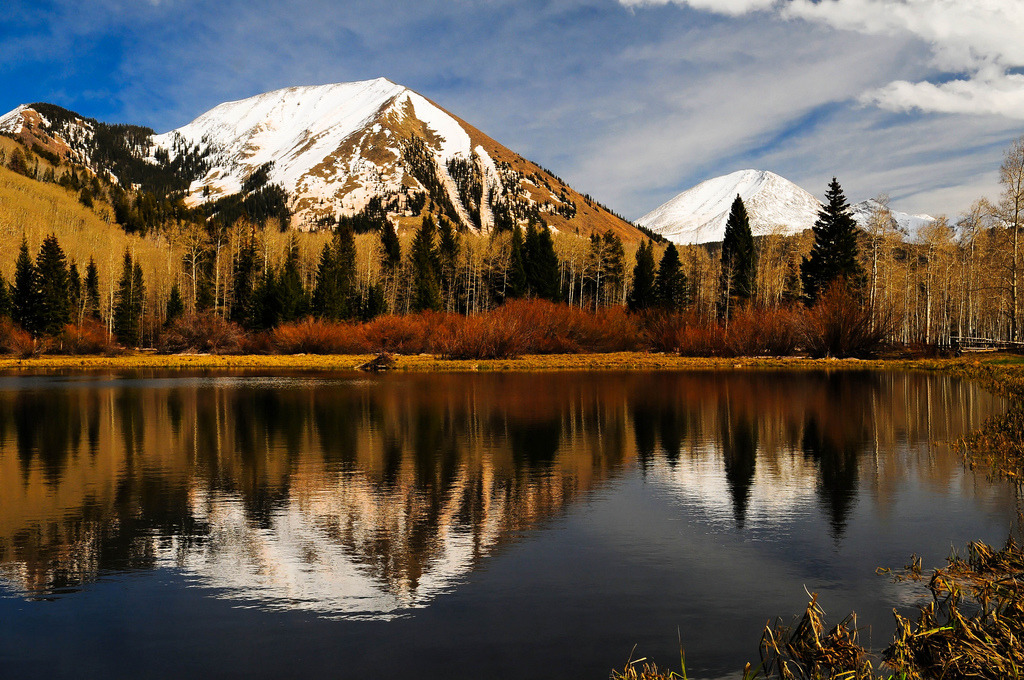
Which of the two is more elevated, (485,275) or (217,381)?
(485,275)

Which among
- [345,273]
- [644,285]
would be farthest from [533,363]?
[345,273]

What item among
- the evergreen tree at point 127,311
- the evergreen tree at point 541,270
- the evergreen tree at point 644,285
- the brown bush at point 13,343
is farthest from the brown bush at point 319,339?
the evergreen tree at point 644,285

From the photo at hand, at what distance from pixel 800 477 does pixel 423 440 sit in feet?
30.6

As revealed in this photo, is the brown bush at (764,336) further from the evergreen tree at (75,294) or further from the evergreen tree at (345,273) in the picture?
the evergreen tree at (75,294)

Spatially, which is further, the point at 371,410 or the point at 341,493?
the point at 371,410

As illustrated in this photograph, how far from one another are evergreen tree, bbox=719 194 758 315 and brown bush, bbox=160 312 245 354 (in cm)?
5466

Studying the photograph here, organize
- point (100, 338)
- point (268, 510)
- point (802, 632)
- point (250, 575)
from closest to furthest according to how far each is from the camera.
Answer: point (802, 632)
point (250, 575)
point (268, 510)
point (100, 338)

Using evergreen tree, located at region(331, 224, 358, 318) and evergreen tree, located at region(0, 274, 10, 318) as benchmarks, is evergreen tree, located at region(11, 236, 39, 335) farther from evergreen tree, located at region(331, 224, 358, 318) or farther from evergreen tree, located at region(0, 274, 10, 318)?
evergreen tree, located at region(331, 224, 358, 318)

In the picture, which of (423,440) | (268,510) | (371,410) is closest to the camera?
(268,510)

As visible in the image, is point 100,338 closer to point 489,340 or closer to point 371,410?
point 489,340

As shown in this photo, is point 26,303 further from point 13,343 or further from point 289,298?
point 289,298

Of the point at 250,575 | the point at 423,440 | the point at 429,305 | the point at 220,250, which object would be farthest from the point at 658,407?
the point at 220,250

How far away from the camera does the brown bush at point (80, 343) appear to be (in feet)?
249

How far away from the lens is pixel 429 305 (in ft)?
270
